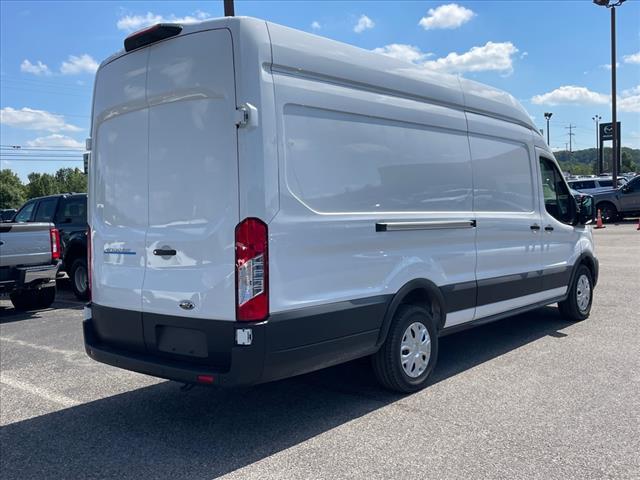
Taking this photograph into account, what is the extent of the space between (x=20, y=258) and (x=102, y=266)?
212 inches

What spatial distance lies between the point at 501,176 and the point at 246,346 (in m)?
3.68

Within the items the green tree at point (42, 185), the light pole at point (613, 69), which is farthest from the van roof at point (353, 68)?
the green tree at point (42, 185)

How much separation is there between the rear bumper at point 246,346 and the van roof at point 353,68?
1655 millimetres

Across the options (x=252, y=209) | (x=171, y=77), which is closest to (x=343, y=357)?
(x=252, y=209)

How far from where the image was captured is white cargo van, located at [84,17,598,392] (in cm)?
380

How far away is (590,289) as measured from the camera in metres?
7.91

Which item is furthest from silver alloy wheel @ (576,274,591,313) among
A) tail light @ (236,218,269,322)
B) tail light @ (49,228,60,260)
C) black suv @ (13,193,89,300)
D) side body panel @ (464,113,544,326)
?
black suv @ (13,193,89,300)

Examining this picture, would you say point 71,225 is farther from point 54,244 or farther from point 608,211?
point 608,211

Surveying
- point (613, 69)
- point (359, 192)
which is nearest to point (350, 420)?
point (359, 192)

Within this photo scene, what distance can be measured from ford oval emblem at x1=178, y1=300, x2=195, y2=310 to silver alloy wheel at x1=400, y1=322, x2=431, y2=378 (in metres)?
1.79

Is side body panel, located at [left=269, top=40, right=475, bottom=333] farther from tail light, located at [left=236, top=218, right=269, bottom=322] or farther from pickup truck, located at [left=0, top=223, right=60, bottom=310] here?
pickup truck, located at [left=0, top=223, right=60, bottom=310]

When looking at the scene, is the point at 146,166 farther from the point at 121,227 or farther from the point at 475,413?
the point at 475,413

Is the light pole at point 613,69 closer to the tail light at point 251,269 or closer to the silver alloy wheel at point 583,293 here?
the silver alloy wheel at point 583,293

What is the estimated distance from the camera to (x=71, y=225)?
1136 centimetres
